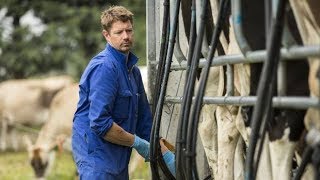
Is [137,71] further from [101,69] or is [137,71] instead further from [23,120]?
[23,120]

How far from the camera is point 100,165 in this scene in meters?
4.54

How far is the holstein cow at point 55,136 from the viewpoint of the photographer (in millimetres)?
11703

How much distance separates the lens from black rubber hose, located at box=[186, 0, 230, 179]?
141 inches

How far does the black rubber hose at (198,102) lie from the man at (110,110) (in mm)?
745

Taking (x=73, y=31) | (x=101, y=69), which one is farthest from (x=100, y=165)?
(x=73, y=31)

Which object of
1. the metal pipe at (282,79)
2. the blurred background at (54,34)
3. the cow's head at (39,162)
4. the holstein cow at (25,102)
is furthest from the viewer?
the blurred background at (54,34)

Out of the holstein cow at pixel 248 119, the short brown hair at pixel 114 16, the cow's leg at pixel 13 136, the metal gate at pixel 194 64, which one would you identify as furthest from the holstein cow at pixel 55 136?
the holstein cow at pixel 248 119

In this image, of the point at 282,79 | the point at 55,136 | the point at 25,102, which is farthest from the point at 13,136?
the point at 282,79

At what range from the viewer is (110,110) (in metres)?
4.49

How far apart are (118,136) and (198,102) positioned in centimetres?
96

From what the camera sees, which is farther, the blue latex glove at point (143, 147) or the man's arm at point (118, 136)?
the blue latex glove at point (143, 147)

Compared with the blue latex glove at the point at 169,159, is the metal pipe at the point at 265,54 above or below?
above

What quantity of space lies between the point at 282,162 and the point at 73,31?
17.5 meters

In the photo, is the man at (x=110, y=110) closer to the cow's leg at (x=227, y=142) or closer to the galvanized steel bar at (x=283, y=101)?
the cow's leg at (x=227, y=142)
